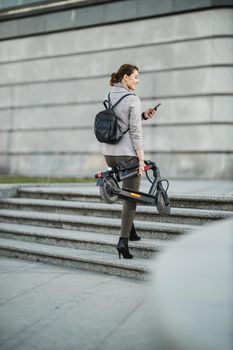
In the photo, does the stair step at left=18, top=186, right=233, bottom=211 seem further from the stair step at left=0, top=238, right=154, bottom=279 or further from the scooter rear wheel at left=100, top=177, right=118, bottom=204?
the scooter rear wheel at left=100, top=177, right=118, bottom=204

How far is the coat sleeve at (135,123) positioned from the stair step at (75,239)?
114 centimetres

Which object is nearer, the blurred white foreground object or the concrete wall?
the blurred white foreground object

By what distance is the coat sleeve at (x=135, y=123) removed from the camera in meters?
4.97

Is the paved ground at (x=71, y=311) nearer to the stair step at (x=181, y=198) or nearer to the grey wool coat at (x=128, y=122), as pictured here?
the grey wool coat at (x=128, y=122)

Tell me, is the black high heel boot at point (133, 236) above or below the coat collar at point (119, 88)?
below

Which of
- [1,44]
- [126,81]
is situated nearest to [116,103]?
[126,81]

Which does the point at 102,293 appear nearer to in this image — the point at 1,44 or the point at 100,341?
the point at 100,341

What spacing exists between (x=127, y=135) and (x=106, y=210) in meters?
1.84

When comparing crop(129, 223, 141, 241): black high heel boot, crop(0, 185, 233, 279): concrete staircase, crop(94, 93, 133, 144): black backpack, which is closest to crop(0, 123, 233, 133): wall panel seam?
crop(0, 185, 233, 279): concrete staircase

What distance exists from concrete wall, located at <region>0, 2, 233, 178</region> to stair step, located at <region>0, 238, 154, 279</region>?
219 inches

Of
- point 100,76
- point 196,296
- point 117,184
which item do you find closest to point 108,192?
point 117,184

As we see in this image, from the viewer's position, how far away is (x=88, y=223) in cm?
643

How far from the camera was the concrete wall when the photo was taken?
1078cm

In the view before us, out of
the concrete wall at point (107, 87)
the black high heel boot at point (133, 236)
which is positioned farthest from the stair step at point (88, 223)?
the concrete wall at point (107, 87)
